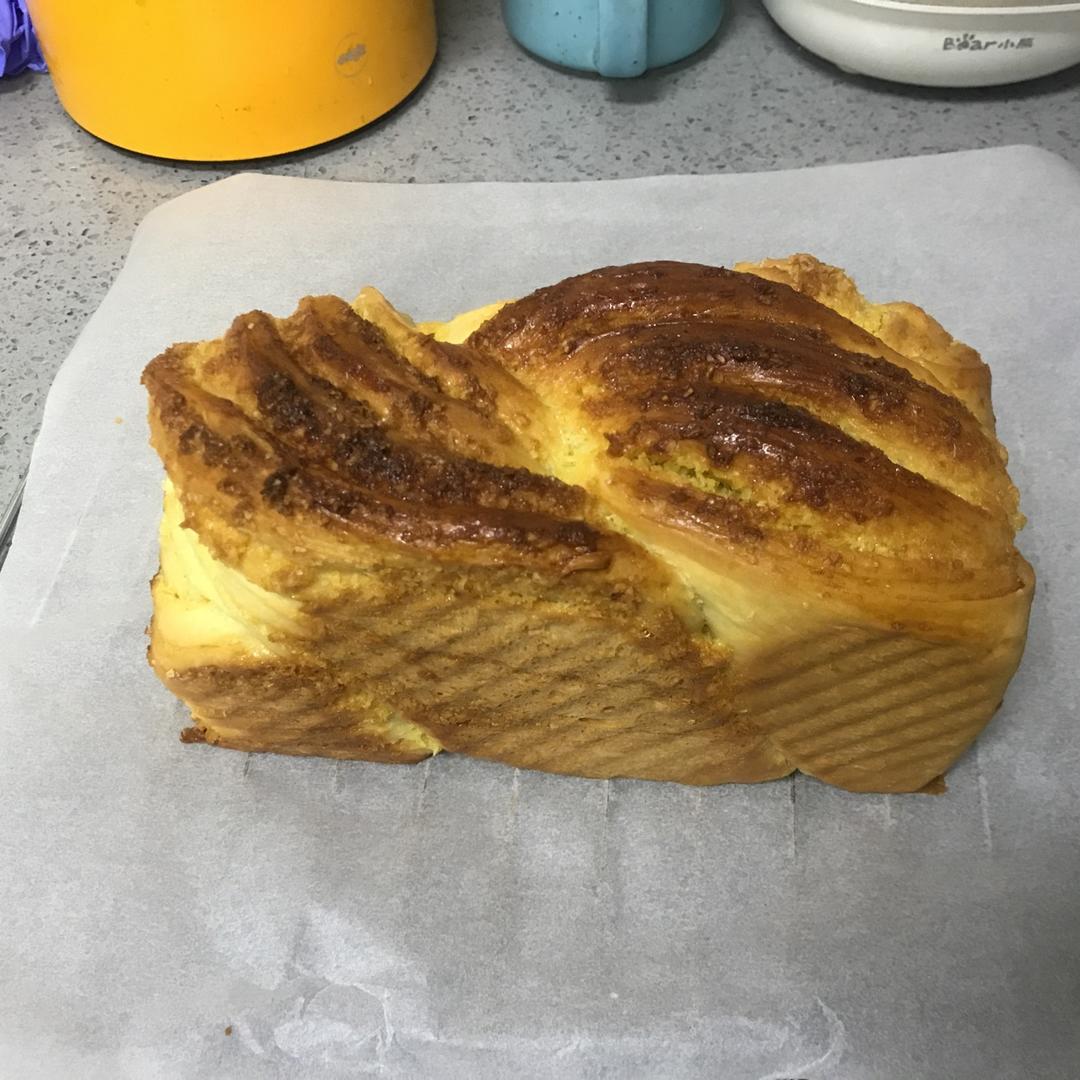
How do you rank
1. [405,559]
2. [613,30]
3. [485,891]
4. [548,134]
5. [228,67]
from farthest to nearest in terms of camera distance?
[548,134], [613,30], [228,67], [485,891], [405,559]

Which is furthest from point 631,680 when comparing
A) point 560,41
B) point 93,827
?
point 560,41

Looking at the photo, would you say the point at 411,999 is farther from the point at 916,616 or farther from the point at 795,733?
the point at 916,616

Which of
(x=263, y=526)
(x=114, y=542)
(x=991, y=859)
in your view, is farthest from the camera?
(x=114, y=542)

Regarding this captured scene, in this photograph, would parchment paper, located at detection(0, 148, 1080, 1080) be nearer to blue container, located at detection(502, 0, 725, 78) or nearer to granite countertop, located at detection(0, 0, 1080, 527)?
granite countertop, located at detection(0, 0, 1080, 527)

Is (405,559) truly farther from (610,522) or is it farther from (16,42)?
(16,42)

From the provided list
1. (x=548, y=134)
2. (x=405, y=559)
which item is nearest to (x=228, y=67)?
(x=548, y=134)

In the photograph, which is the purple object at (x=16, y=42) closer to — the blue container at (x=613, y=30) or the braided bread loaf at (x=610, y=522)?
the blue container at (x=613, y=30)

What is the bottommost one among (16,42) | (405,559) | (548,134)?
(548,134)

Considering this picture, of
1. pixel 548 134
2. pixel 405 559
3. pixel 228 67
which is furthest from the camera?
pixel 548 134
